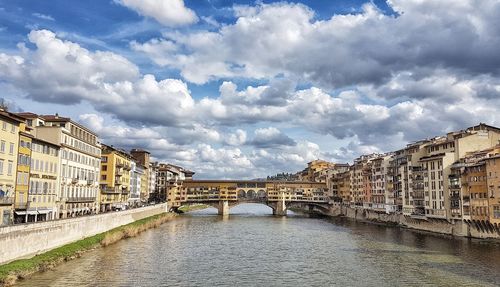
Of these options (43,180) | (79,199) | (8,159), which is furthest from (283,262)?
(79,199)

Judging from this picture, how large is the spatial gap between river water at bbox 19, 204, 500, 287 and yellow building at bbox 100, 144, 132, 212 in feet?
73.2

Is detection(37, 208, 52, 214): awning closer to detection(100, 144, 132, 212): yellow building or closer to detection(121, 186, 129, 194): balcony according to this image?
detection(100, 144, 132, 212): yellow building

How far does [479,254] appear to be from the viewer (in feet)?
180

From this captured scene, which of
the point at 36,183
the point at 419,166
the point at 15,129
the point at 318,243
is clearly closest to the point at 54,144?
the point at 36,183

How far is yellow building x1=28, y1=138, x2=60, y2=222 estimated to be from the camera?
183ft

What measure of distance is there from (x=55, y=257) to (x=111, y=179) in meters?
53.5

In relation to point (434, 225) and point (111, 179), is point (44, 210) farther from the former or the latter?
point (434, 225)

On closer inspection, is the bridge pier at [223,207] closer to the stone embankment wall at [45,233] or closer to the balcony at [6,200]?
the stone embankment wall at [45,233]

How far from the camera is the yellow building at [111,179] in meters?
93.4

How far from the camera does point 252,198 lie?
154 m

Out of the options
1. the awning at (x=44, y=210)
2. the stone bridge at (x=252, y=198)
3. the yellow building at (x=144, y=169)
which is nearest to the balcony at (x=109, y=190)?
the awning at (x=44, y=210)

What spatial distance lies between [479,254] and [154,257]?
1547 inches

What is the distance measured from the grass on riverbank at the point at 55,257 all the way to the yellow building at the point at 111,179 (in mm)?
21905

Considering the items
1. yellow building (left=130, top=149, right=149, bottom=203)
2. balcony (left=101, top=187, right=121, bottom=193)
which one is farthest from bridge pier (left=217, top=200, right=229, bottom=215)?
balcony (left=101, top=187, right=121, bottom=193)
